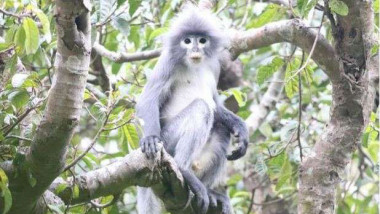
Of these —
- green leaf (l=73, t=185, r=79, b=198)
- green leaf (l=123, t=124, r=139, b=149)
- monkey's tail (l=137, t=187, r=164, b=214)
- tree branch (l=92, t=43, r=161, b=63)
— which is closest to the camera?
green leaf (l=73, t=185, r=79, b=198)

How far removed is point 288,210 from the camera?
6.57 meters

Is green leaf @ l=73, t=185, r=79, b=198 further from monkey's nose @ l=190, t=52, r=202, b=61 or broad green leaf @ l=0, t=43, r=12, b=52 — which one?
monkey's nose @ l=190, t=52, r=202, b=61

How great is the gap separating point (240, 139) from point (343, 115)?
86 centimetres

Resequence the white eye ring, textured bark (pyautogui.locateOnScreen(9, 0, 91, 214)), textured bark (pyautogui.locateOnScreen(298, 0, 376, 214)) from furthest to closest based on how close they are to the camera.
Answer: the white eye ring < textured bark (pyautogui.locateOnScreen(298, 0, 376, 214)) < textured bark (pyautogui.locateOnScreen(9, 0, 91, 214))

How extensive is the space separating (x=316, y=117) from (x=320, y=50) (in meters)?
2.16

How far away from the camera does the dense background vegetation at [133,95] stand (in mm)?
3201

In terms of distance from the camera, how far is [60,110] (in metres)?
2.64

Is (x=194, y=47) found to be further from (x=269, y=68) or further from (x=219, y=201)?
(x=219, y=201)

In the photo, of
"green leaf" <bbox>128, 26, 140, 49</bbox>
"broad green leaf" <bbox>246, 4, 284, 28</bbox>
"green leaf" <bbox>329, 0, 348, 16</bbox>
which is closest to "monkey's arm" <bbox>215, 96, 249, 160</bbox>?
"broad green leaf" <bbox>246, 4, 284, 28</bbox>

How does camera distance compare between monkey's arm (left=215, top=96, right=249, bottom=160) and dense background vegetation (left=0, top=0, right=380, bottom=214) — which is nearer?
dense background vegetation (left=0, top=0, right=380, bottom=214)

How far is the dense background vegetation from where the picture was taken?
320 cm

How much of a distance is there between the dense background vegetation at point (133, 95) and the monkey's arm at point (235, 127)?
15 centimetres

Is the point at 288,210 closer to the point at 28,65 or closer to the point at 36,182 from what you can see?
the point at 28,65

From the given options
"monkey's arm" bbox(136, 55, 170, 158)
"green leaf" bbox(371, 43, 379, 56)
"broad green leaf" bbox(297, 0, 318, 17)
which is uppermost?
"broad green leaf" bbox(297, 0, 318, 17)
